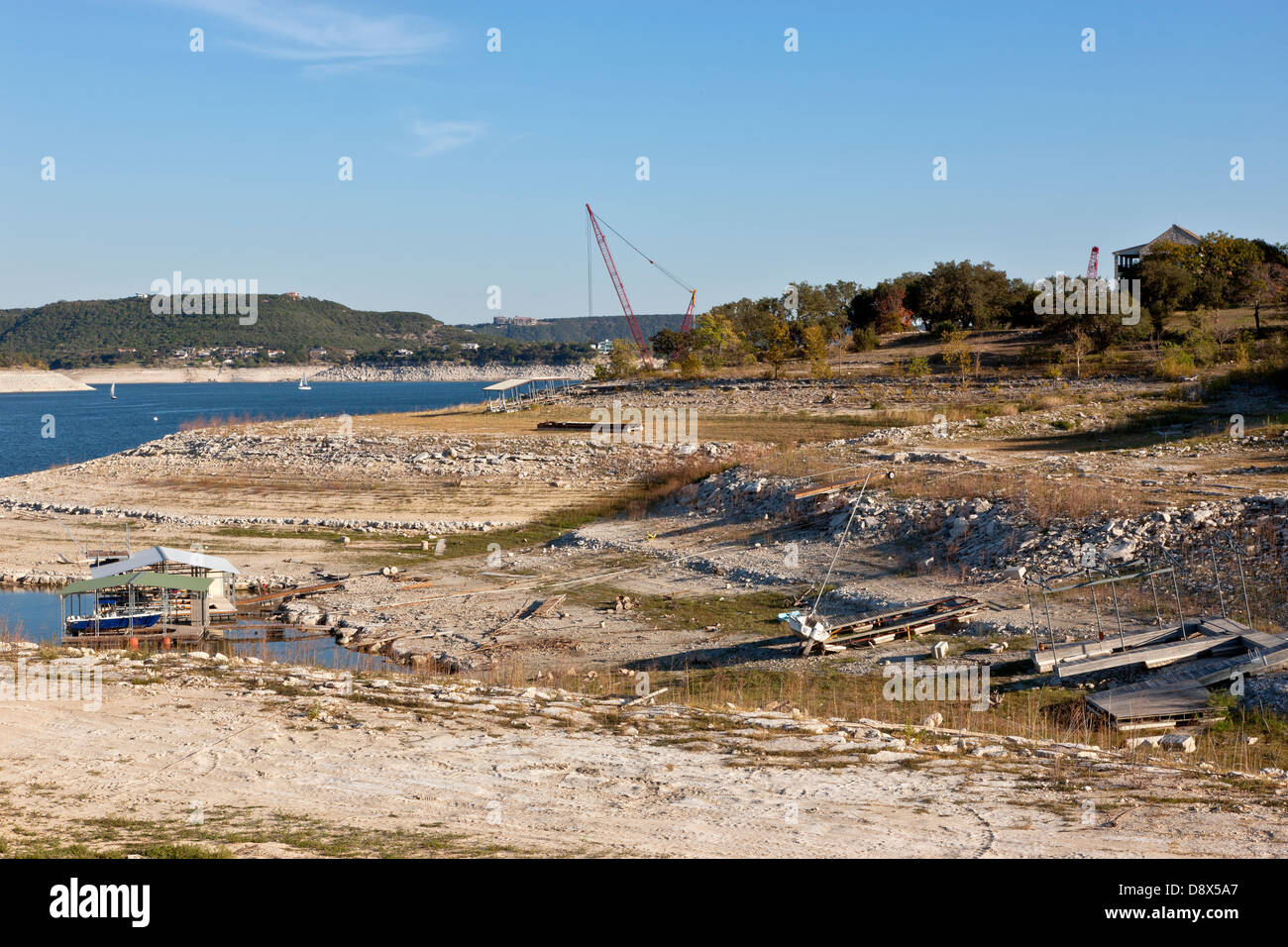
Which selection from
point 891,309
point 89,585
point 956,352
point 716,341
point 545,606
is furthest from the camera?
point 716,341

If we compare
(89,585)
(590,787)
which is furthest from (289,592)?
(590,787)

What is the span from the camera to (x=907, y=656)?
18219 millimetres

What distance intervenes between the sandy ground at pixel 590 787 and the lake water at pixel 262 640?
5.35 meters

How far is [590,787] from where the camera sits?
11141 millimetres

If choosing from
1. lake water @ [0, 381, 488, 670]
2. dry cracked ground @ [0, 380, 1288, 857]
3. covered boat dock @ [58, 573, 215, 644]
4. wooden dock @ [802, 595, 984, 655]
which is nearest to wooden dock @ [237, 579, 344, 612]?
dry cracked ground @ [0, 380, 1288, 857]

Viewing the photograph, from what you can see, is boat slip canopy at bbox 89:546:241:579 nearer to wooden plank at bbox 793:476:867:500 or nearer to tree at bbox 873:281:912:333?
wooden plank at bbox 793:476:867:500

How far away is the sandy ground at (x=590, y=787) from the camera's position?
9.52m

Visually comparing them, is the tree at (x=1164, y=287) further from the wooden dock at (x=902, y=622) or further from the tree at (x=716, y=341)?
the wooden dock at (x=902, y=622)

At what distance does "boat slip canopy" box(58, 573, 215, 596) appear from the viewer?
21000mm

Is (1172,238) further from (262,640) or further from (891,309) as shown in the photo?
(262,640)

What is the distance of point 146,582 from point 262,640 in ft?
8.14

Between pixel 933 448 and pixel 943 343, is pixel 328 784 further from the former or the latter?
pixel 943 343

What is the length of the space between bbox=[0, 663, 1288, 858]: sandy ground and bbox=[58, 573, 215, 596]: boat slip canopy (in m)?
7.45
